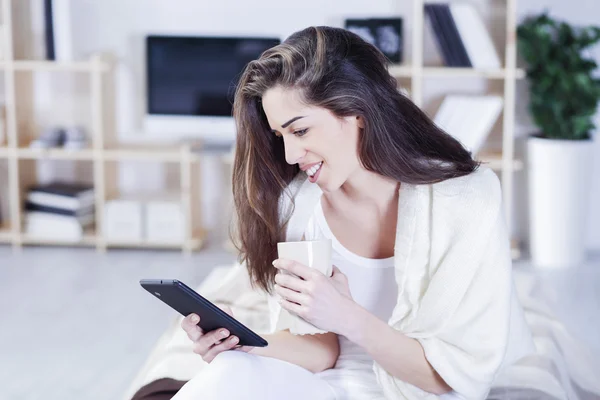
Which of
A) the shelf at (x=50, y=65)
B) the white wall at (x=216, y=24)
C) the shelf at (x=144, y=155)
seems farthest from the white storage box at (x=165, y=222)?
the shelf at (x=50, y=65)

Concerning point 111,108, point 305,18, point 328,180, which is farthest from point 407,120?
point 111,108

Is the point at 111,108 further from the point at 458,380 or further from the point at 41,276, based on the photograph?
the point at 458,380

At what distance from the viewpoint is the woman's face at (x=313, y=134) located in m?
1.46

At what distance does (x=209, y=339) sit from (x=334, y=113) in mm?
450

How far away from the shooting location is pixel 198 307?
4.48ft

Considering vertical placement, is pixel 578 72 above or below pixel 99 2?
below

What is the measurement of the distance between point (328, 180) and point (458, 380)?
42 centimetres

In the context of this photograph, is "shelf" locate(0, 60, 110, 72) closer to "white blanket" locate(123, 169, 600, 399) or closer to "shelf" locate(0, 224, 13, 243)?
"shelf" locate(0, 224, 13, 243)

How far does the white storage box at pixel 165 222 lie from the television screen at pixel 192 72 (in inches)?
18.3

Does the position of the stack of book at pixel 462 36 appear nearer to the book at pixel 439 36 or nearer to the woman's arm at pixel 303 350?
the book at pixel 439 36

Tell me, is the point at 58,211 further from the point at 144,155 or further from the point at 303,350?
Result: the point at 303,350

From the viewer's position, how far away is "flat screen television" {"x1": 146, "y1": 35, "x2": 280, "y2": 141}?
13.5 ft

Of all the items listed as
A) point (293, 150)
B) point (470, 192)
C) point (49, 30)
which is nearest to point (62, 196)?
point (49, 30)

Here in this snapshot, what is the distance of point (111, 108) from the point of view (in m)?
4.37
